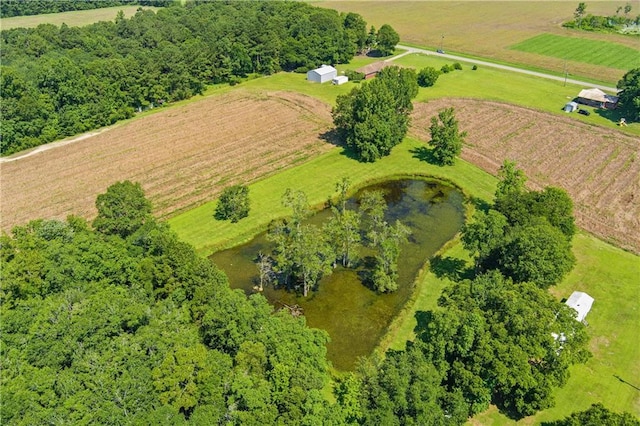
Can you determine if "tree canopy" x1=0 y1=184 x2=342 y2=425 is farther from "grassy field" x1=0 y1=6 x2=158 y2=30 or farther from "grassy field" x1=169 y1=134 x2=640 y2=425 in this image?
"grassy field" x1=0 y1=6 x2=158 y2=30

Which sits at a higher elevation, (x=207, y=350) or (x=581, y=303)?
(x=207, y=350)

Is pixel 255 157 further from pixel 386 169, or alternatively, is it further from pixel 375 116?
pixel 386 169

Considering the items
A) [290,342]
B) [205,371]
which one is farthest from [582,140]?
[205,371]

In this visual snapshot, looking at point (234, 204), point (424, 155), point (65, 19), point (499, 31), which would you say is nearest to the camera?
point (234, 204)

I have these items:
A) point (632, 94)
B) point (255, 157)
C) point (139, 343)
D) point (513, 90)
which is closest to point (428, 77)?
point (513, 90)

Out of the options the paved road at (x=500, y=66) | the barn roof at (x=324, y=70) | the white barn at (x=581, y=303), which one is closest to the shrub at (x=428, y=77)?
the barn roof at (x=324, y=70)

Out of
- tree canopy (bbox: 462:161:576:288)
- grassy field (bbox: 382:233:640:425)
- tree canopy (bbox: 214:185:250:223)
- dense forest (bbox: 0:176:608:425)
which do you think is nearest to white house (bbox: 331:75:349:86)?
tree canopy (bbox: 214:185:250:223)
